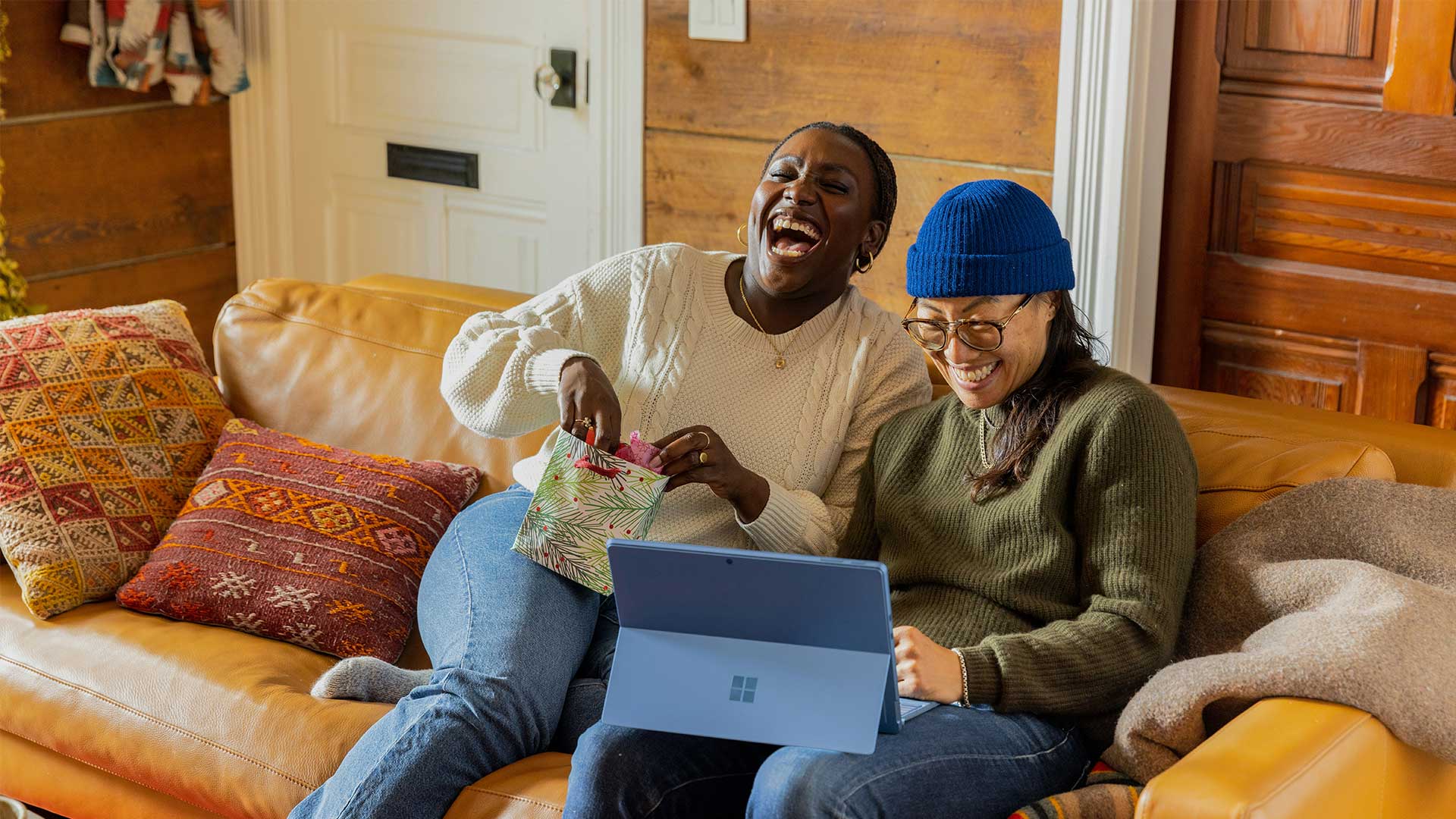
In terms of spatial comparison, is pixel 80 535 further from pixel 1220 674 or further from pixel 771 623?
pixel 1220 674

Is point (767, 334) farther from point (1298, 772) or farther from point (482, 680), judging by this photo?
point (1298, 772)

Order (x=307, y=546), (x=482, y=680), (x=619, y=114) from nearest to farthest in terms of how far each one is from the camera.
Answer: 1. (x=482, y=680)
2. (x=307, y=546)
3. (x=619, y=114)

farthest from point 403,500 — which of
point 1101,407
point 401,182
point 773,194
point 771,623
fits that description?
point 401,182

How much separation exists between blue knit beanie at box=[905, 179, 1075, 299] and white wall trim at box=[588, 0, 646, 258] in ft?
5.91

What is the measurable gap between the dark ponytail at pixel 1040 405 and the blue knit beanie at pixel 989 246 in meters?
0.05

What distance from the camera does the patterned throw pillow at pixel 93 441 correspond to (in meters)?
2.17

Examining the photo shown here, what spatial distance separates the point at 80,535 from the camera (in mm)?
2184

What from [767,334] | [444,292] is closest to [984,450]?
→ [767,334]

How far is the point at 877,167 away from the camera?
2027mm

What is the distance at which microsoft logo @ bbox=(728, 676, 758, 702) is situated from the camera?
1.49 meters

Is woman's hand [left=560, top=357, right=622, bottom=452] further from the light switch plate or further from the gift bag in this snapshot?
the light switch plate

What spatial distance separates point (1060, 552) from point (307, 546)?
109 cm

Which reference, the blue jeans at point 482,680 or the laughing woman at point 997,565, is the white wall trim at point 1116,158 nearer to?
the laughing woman at point 997,565

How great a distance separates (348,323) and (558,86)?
1.26 meters
